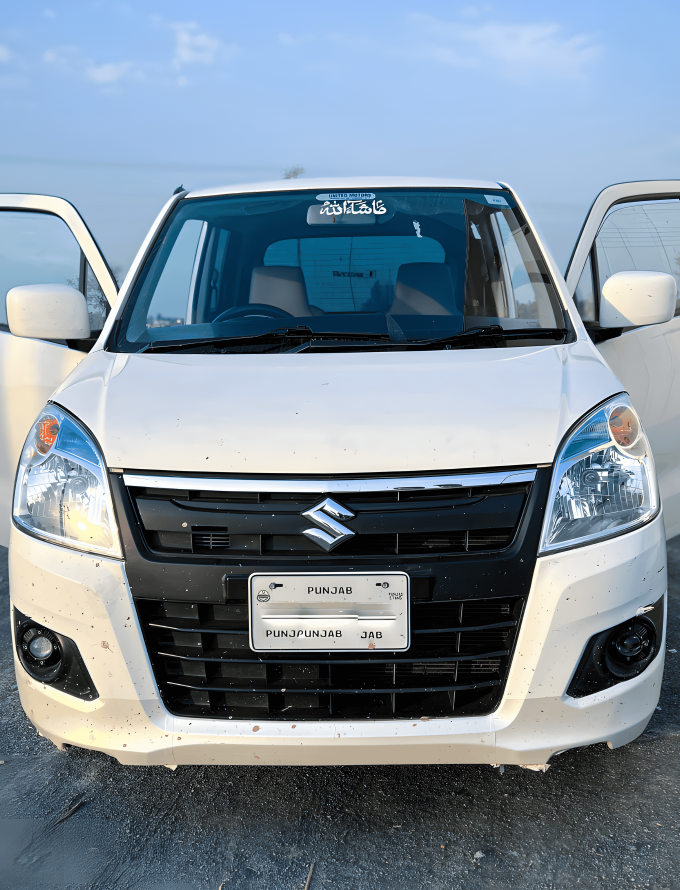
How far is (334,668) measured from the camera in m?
1.88

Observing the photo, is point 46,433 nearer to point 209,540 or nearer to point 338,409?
point 209,540

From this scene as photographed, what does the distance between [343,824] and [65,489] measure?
3.73 feet

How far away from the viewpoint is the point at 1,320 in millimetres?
3383

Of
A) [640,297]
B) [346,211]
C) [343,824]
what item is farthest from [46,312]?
[640,297]

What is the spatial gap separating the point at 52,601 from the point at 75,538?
17cm

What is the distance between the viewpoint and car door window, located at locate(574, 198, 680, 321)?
138 inches

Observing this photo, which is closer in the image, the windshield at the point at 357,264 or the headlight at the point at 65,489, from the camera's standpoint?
the headlight at the point at 65,489

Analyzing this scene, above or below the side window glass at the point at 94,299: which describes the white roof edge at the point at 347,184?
above

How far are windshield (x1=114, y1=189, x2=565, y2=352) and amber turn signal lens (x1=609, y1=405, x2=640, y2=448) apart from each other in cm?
61

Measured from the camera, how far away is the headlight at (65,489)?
6.27ft

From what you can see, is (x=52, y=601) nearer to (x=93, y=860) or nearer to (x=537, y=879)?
(x=93, y=860)


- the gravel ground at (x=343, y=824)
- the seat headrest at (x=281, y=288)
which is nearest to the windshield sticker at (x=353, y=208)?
the seat headrest at (x=281, y=288)

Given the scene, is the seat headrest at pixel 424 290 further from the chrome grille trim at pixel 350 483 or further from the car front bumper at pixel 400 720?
the car front bumper at pixel 400 720

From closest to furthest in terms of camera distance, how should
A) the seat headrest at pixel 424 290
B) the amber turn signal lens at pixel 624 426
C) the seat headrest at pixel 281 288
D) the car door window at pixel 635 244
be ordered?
the amber turn signal lens at pixel 624 426, the seat headrest at pixel 424 290, the seat headrest at pixel 281 288, the car door window at pixel 635 244
